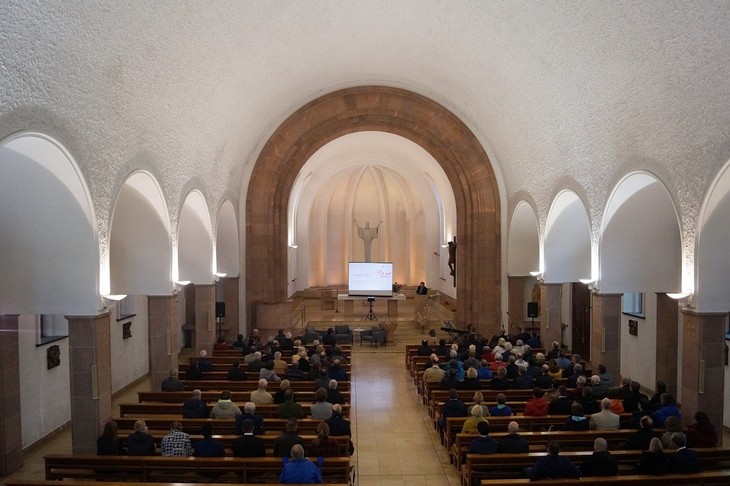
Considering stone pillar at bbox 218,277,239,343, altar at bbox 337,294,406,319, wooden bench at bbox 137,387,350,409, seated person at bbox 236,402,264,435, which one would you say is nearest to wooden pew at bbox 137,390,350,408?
wooden bench at bbox 137,387,350,409

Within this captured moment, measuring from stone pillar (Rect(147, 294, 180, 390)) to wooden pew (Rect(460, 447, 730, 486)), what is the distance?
262 inches

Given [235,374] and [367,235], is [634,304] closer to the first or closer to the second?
[235,374]

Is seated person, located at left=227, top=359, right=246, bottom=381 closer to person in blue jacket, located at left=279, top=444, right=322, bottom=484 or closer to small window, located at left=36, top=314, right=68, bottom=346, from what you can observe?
small window, located at left=36, top=314, right=68, bottom=346

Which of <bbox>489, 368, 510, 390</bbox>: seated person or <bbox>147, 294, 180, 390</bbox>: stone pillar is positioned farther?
<bbox>147, 294, 180, 390</bbox>: stone pillar

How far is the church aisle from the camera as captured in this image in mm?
8742

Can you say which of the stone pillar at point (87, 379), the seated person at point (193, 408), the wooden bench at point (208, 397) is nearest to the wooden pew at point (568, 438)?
the wooden bench at point (208, 397)

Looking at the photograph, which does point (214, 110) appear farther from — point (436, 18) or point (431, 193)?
point (431, 193)

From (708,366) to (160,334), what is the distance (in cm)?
939

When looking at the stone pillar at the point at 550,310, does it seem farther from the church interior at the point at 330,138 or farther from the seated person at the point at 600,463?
the seated person at the point at 600,463

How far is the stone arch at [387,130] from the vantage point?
18438 millimetres

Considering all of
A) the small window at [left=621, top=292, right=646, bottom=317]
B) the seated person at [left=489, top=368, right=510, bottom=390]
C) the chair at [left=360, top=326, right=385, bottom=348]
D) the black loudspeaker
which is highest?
the small window at [left=621, top=292, right=646, bottom=317]

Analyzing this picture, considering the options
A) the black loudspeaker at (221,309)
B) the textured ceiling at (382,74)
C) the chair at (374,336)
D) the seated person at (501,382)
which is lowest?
the chair at (374,336)

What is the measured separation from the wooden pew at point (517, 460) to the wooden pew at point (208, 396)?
11.8ft

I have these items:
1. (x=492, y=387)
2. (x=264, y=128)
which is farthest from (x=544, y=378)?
(x=264, y=128)
